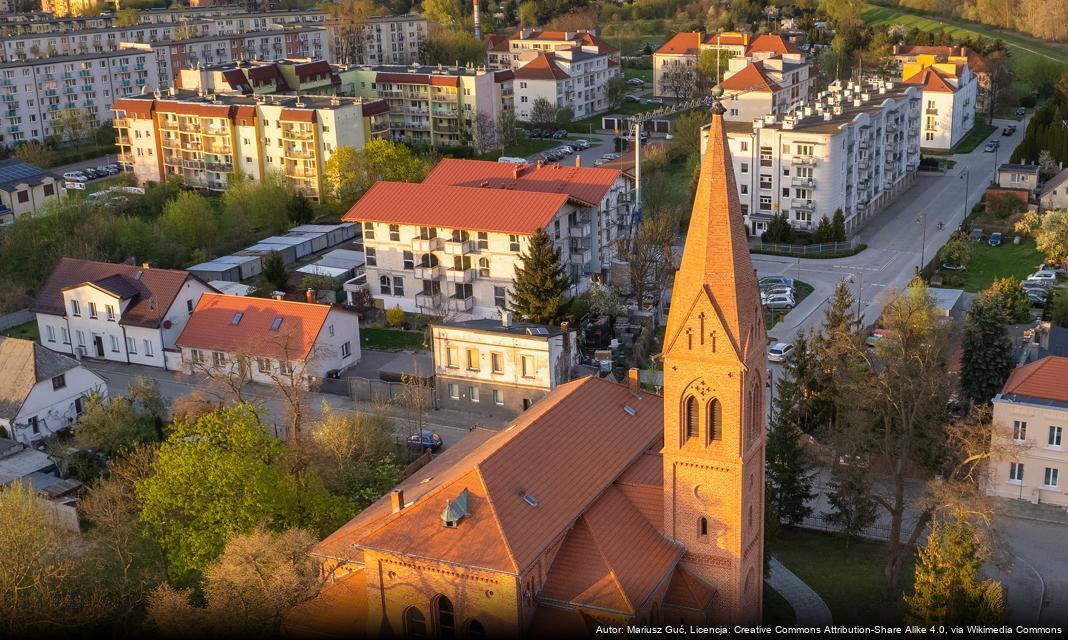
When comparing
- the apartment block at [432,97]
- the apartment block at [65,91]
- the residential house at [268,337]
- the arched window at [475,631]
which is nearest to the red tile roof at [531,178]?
the residential house at [268,337]

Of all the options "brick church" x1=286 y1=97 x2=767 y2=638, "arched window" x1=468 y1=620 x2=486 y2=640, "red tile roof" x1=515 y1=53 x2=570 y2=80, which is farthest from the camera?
"red tile roof" x1=515 y1=53 x2=570 y2=80

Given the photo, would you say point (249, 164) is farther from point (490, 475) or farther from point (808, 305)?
point (490, 475)

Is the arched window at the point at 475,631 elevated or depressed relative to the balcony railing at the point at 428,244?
depressed

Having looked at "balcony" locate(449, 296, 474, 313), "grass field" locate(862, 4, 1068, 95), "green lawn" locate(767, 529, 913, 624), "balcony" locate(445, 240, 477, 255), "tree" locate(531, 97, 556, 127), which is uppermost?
"grass field" locate(862, 4, 1068, 95)

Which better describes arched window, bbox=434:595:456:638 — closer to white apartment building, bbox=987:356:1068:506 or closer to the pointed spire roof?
the pointed spire roof

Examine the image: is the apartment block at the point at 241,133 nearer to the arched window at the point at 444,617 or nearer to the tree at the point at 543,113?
the tree at the point at 543,113

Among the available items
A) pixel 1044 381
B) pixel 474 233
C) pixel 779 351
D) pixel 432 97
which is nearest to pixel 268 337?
pixel 474 233

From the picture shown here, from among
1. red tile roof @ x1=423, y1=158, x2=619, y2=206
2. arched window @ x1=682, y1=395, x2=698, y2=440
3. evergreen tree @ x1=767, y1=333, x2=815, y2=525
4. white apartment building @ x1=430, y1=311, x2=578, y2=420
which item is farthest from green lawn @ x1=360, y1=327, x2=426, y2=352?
arched window @ x1=682, y1=395, x2=698, y2=440
